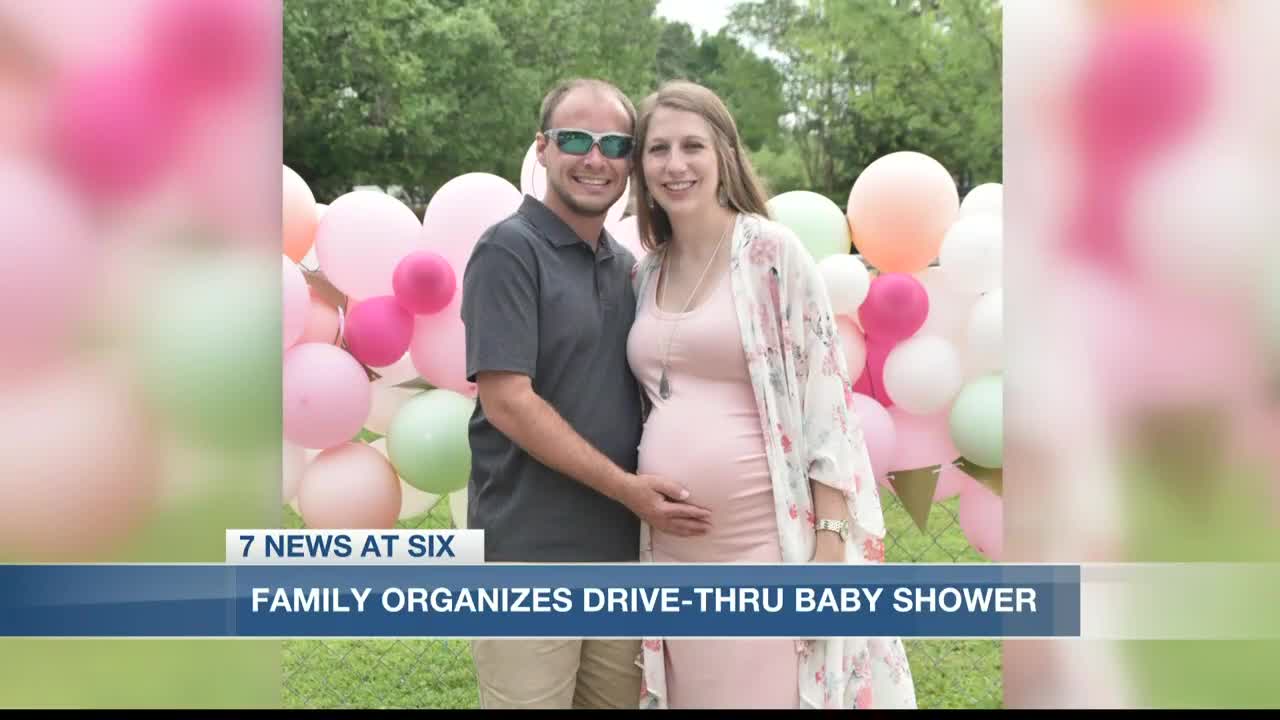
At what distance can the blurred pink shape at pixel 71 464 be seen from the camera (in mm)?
1844

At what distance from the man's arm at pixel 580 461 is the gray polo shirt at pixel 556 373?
0.05 meters

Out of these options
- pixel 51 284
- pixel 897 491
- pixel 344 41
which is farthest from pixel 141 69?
pixel 344 41

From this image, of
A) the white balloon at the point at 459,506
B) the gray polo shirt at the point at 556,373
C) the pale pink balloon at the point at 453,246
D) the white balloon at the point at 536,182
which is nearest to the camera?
the gray polo shirt at the point at 556,373

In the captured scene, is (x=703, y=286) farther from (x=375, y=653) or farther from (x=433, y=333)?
(x=375, y=653)

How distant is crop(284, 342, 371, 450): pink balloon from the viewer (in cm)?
233

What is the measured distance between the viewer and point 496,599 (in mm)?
1803

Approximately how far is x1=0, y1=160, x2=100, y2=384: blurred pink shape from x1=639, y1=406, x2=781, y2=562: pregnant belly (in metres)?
0.98

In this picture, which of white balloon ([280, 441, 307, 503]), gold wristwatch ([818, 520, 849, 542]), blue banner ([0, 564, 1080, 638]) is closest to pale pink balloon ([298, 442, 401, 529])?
white balloon ([280, 441, 307, 503])

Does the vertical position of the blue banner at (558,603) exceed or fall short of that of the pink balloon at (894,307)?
it falls short

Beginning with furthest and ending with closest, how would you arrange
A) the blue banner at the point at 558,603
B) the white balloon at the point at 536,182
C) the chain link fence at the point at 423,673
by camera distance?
the chain link fence at the point at 423,673
the white balloon at the point at 536,182
the blue banner at the point at 558,603

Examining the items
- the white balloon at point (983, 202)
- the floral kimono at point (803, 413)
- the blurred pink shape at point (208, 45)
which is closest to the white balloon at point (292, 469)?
the blurred pink shape at point (208, 45)

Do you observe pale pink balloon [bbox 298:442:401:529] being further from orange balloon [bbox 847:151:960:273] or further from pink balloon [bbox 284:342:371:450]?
orange balloon [bbox 847:151:960:273]

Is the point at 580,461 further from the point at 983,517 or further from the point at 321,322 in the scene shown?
the point at 983,517

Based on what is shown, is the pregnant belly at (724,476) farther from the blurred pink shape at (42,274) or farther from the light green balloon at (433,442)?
the blurred pink shape at (42,274)
